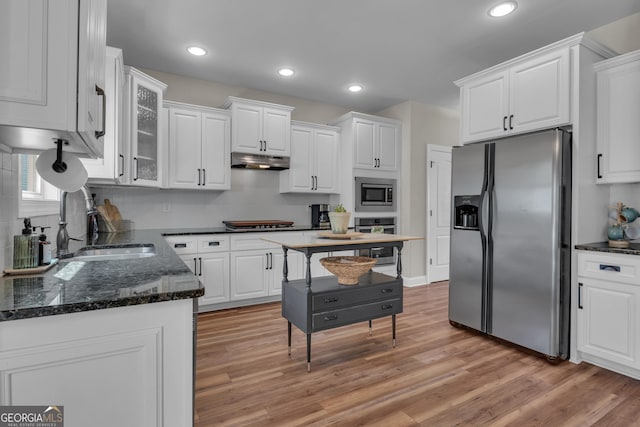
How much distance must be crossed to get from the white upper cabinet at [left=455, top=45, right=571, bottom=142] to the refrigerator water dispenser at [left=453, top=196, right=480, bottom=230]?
604 mm

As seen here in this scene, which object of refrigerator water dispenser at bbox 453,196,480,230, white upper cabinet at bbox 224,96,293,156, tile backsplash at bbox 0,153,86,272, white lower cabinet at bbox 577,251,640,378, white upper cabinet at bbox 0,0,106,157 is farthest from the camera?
white upper cabinet at bbox 224,96,293,156

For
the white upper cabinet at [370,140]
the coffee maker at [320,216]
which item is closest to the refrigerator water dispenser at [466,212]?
the white upper cabinet at [370,140]

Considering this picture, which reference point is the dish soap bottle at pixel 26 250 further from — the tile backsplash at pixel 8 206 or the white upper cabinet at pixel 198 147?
the white upper cabinet at pixel 198 147

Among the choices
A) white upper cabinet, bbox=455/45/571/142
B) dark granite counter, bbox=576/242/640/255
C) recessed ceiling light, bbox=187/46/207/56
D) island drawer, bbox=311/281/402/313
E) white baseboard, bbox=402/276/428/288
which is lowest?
white baseboard, bbox=402/276/428/288

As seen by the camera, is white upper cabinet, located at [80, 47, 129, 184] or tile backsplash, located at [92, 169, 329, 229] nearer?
white upper cabinet, located at [80, 47, 129, 184]

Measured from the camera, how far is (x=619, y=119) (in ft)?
8.36

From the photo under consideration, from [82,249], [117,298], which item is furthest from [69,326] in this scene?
[82,249]

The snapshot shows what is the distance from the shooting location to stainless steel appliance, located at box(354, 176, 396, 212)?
4660 mm

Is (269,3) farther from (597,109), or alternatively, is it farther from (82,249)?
(597,109)

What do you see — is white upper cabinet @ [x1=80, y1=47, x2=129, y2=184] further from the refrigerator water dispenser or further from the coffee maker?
the refrigerator water dispenser

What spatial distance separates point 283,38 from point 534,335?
3303 millimetres

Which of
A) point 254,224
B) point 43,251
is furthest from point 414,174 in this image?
point 43,251

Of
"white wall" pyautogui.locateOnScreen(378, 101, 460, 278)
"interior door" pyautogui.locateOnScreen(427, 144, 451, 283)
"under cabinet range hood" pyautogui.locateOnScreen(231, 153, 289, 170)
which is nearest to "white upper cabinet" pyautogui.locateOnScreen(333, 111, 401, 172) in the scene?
"white wall" pyautogui.locateOnScreen(378, 101, 460, 278)

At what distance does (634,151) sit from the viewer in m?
2.48
